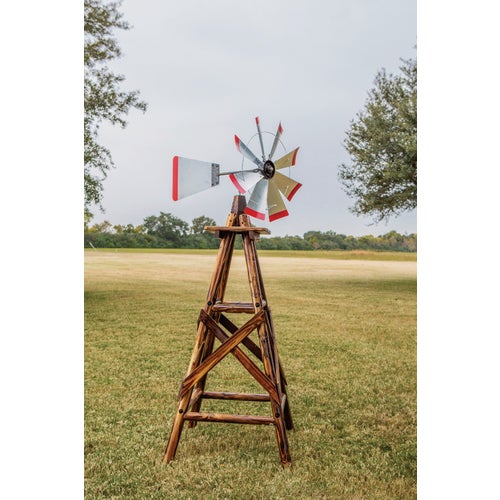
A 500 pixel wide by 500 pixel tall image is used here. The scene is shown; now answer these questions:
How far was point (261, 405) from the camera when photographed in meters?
4.08

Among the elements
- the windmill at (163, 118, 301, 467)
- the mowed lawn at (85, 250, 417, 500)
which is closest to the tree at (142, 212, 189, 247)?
the mowed lawn at (85, 250, 417, 500)

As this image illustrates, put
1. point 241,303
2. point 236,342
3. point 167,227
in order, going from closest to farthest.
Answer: point 236,342 < point 241,303 < point 167,227

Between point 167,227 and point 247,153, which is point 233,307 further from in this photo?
point 167,227

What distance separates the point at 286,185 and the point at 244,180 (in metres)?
0.24

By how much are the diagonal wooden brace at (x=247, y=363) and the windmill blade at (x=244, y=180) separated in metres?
0.70

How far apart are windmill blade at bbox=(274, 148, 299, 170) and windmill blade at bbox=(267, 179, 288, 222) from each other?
0.10m

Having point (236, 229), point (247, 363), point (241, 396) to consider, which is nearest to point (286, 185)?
point (236, 229)

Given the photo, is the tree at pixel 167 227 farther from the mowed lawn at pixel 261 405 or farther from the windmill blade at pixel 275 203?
the windmill blade at pixel 275 203

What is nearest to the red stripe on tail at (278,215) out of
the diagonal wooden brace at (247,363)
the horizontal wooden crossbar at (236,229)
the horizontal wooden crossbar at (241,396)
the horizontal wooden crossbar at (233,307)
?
the horizontal wooden crossbar at (236,229)

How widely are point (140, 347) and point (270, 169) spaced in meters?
3.39
